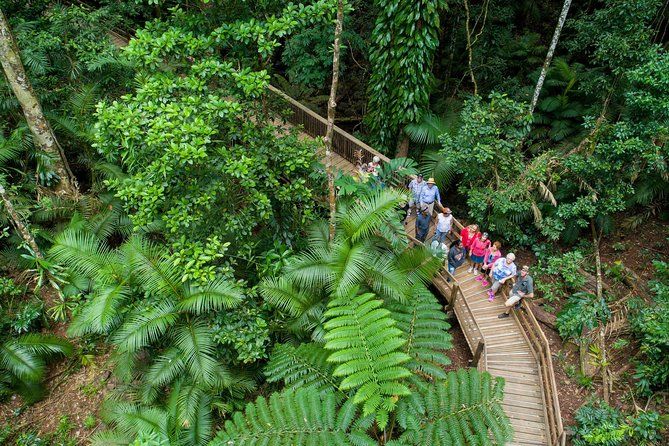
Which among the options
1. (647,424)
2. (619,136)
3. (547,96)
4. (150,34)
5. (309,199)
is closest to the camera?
(150,34)

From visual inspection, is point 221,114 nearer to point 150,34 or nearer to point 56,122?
point 150,34

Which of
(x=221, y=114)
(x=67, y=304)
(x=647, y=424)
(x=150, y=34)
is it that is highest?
(x=150, y=34)

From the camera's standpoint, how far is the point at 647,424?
762 cm

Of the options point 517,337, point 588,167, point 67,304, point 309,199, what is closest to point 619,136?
point 588,167

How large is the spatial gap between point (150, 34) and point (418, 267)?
609 cm

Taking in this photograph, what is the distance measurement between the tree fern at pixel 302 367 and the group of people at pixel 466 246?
3285 mm

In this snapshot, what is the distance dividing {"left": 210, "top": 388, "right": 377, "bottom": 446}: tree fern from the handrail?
3.06 metres

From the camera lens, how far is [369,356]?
6496 millimetres

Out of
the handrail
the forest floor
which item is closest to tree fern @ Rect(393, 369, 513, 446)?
the handrail

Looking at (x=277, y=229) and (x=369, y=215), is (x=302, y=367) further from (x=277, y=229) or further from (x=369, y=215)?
(x=369, y=215)

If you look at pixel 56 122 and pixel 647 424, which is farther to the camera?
pixel 56 122

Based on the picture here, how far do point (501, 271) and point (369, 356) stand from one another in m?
3.93

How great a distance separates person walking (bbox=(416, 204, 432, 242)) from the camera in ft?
32.1

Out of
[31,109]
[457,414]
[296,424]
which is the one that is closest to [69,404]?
[296,424]
